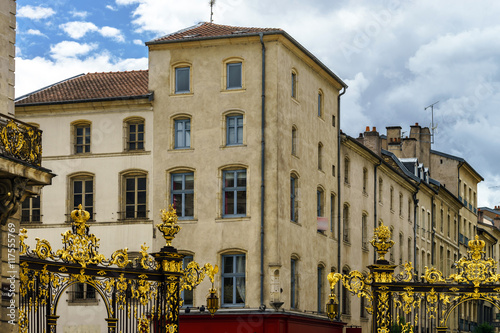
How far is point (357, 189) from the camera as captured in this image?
5628 centimetres

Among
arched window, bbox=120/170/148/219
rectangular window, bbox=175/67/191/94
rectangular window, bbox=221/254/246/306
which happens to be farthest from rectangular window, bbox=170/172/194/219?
rectangular window, bbox=175/67/191/94

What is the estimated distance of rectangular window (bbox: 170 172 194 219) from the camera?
46.3 meters

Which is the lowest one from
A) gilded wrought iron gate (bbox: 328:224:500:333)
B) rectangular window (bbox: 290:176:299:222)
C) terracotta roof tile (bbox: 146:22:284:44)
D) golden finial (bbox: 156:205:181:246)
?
gilded wrought iron gate (bbox: 328:224:500:333)

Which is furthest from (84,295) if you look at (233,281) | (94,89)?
(94,89)

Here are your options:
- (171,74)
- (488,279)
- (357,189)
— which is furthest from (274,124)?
(488,279)

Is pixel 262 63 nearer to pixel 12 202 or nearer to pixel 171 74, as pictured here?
pixel 171 74

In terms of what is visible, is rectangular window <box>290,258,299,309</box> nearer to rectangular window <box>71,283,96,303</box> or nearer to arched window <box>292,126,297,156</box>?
arched window <box>292,126,297,156</box>

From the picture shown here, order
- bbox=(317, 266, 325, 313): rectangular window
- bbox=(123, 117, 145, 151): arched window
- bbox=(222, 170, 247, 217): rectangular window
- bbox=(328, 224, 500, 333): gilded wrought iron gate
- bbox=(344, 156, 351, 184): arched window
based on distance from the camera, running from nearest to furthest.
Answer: bbox=(328, 224, 500, 333): gilded wrought iron gate, bbox=(222, 170, 247, 217): rectangular window, bbox=(123, 117, 145, 151): arched window, bbox=(317, 266, 325, 313): rectangular window, bbox=(344, 156, 351, 184): arched window

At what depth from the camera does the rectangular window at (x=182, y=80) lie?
4709 centimetres

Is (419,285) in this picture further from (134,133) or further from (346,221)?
(346,221)

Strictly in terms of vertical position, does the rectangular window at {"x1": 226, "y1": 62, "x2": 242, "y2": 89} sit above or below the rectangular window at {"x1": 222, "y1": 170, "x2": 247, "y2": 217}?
above

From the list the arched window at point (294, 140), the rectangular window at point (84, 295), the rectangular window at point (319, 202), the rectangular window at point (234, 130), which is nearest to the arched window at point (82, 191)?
the rectangular window at point (84, 295)

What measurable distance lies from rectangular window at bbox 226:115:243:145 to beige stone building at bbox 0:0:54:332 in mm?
25789

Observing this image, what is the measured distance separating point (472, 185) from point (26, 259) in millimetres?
71259
